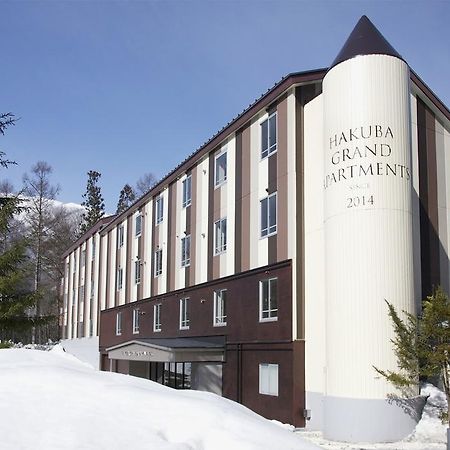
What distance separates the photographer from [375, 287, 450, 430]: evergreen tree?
16.6 metres

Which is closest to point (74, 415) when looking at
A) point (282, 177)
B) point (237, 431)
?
point (237, 431)

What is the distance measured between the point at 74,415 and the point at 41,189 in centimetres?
6981

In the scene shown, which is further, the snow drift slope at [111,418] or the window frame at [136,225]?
the window frame at [136,225]

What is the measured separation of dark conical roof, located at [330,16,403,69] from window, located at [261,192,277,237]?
5.43 metres

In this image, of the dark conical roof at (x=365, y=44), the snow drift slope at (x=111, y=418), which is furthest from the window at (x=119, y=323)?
the snow drift slope at (x=111, y=418)

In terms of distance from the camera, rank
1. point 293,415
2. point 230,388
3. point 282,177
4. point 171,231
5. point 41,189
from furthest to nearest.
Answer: point 41,189
point 171,231
point 230,388
point 282,177
point 293,415

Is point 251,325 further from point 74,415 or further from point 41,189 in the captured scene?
point 41,189

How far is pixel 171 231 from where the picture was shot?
1324 inches

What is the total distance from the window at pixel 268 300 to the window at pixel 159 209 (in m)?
13.2

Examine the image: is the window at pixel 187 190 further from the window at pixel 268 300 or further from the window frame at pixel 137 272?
the window at pixel 268 300

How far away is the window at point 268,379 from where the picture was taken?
21906 millimetres

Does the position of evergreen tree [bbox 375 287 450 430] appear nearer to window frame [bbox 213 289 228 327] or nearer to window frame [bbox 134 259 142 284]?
window frame [bbox 213 289 228 327]

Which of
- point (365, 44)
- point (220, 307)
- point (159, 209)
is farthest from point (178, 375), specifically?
point (365, 44)

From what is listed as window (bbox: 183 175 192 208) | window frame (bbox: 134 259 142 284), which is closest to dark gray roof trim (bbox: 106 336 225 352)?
window (bbox: 183 175 192 208)
